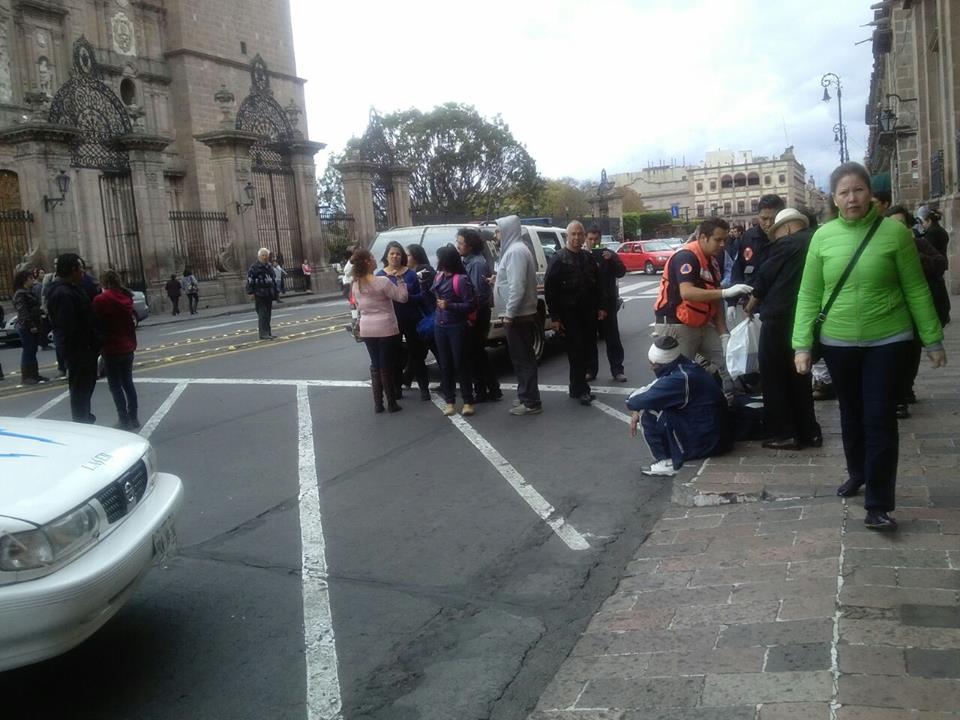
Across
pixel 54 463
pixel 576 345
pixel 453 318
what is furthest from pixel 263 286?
pixel 54 463

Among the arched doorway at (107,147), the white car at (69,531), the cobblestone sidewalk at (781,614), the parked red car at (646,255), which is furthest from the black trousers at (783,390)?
the parked red car at (646,255)

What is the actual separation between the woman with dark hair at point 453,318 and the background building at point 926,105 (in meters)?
11.2

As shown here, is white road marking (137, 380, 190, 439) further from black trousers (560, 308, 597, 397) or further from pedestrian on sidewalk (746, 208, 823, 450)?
pedestrian on sidewalk (746, 208, 823, 450)

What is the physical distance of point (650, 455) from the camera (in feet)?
23.5

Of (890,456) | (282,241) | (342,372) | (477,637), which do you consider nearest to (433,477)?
(477,637)

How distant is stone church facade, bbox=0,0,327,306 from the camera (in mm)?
26125

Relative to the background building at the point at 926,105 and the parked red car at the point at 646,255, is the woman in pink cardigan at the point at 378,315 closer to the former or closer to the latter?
the background building at the point at 926,105

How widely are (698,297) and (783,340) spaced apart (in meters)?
0.91

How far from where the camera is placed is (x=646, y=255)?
3872 cm

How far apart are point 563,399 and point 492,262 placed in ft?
11.2

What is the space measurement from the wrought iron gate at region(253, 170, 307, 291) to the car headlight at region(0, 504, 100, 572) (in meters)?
31.6

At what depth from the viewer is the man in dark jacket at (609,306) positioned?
35.1 feet

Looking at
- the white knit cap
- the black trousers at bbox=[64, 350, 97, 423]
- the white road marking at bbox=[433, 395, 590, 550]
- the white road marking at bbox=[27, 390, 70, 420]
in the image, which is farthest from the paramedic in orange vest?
the white road marking at bbox=[27, 390, 70, 420]

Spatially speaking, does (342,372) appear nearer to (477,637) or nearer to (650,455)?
(650,455)
